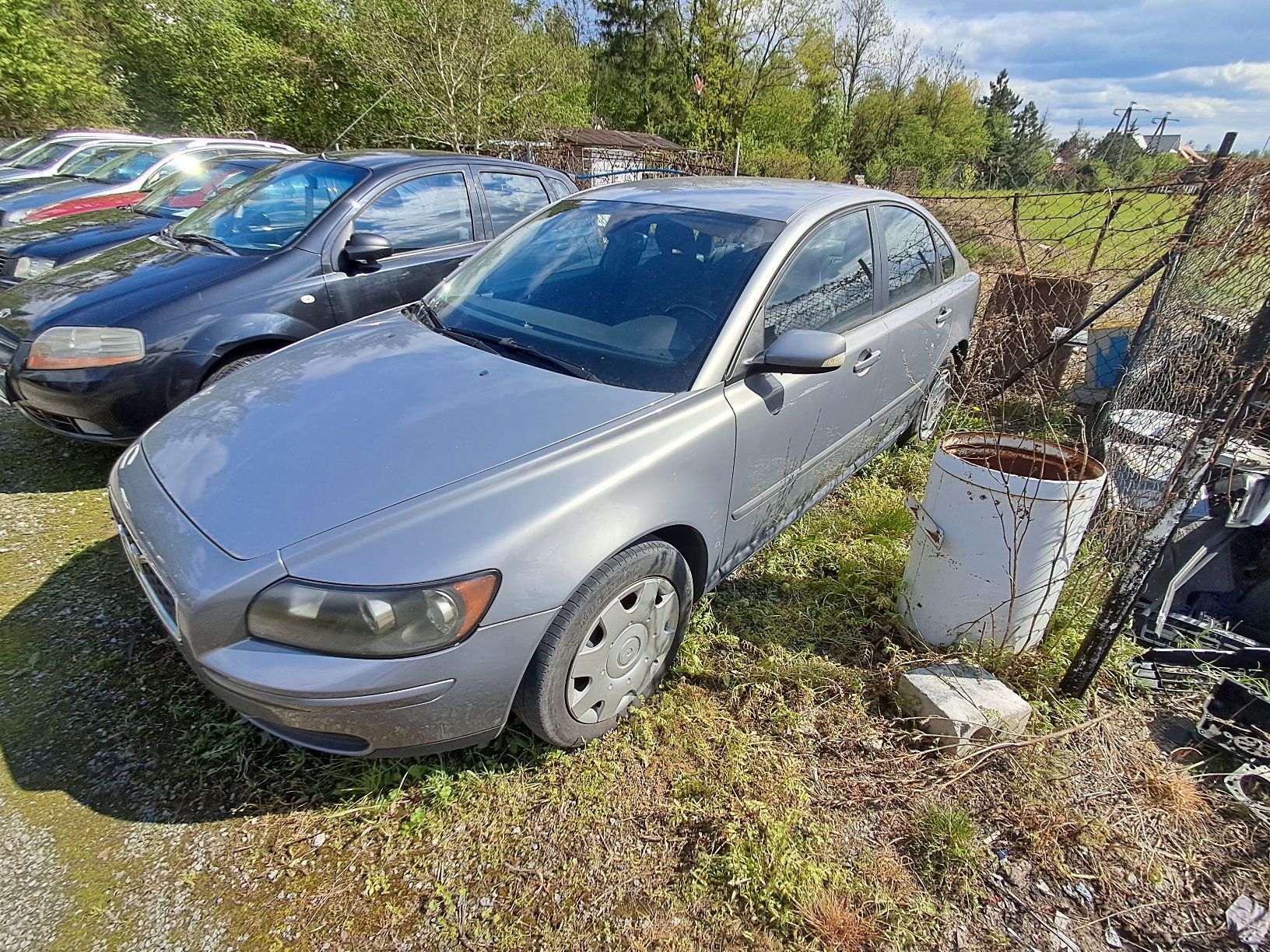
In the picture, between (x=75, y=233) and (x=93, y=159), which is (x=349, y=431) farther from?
(x=93, y=159)

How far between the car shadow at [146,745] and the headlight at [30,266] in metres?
3.57

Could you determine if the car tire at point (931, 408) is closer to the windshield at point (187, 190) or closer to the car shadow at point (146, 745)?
the car shadow at point (146, 745)

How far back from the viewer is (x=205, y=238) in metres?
3.64

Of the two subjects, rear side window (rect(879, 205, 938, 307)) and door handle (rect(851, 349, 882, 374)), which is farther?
rear side window (rect(879, 205, 938, 307))

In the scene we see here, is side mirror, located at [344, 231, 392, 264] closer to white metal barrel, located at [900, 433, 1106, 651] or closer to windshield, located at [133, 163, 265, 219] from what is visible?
windshield, located at [133, 163, 265, 219]

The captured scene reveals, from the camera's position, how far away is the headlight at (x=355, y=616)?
1.44 m

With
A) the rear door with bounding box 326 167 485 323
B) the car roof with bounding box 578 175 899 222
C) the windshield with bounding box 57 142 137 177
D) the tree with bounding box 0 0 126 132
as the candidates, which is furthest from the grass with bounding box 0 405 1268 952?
the tree with bounding box 0 0 126 132

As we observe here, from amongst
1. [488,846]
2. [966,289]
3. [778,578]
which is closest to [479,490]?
[488,846]

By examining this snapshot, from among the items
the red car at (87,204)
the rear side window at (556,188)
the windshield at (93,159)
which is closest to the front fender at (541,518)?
the rear side window at (556,188)

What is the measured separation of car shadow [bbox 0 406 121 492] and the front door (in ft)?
11.3

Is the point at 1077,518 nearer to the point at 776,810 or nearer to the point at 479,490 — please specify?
the point at 776,810

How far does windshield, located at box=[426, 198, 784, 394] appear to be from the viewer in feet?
6.99

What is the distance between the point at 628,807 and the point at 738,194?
2.49 meters

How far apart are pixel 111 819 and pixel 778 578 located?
2.49m
